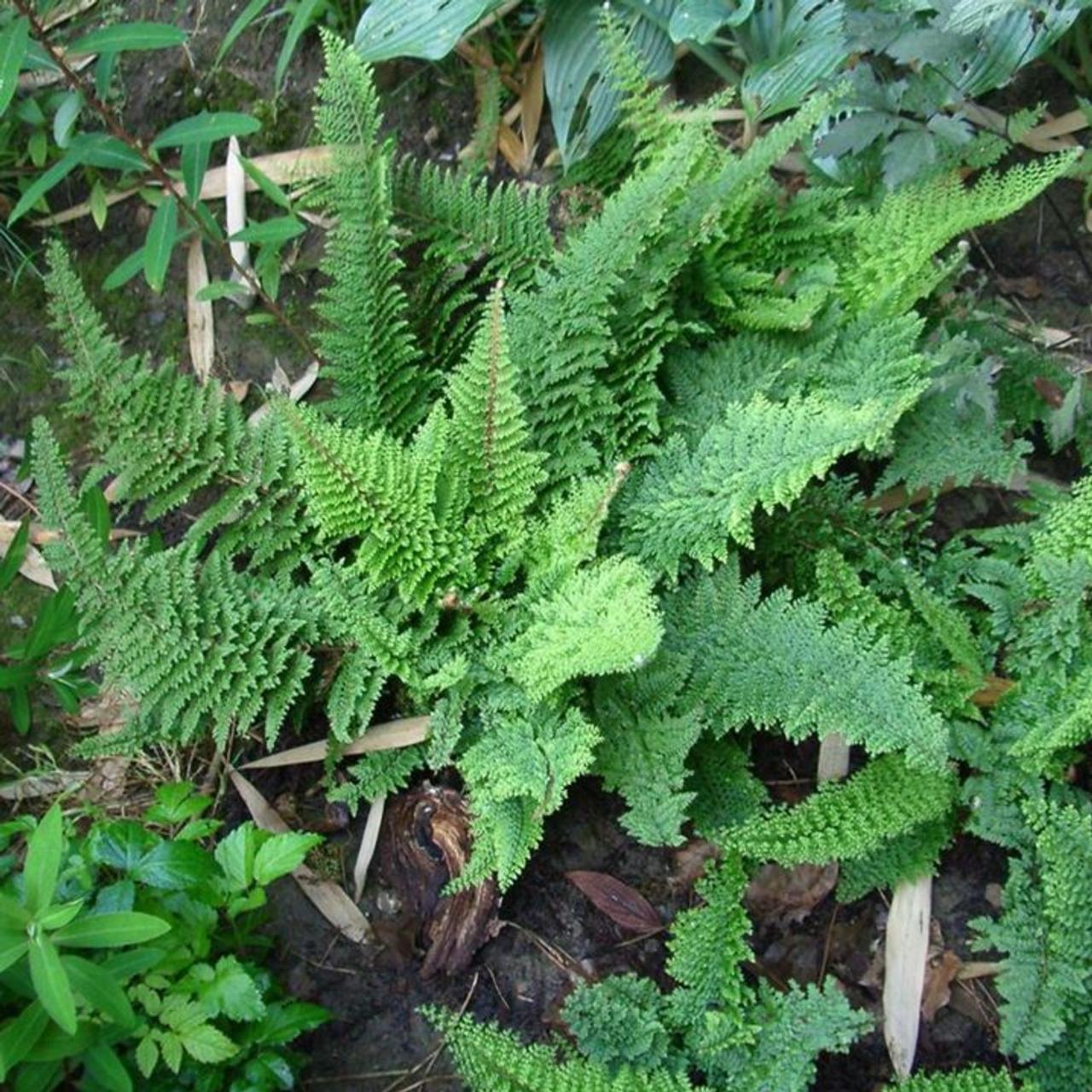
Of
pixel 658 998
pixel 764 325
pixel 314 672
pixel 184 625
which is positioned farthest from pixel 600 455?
pixel 658 998

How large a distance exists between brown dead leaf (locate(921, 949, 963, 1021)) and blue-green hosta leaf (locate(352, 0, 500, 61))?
1.92 metres

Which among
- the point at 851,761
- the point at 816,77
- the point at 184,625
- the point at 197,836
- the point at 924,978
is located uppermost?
the point at 816,77

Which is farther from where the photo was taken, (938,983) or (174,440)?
(174,440)

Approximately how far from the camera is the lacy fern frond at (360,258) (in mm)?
2189

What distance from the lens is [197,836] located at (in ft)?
6.25

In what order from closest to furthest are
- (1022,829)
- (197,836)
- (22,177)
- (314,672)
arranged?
1. (197,836)
2. (1022,829)
3. (314,672)
4. (22,177)

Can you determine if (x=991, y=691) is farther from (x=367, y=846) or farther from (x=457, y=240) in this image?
(x=457, y=240)

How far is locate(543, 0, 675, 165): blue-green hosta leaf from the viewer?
2.54 metres

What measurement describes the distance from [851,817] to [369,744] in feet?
2.91

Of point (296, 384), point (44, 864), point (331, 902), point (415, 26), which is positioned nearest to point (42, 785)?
point (331, 902)

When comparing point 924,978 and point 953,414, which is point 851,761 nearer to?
point 924,978

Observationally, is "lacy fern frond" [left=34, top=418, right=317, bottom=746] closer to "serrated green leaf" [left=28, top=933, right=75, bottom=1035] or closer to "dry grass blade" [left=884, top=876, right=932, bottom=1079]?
"serrated green leaf" [left=28, top=933, right=75, bottom=1035]

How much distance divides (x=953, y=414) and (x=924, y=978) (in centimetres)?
104

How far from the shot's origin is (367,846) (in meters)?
2.23
